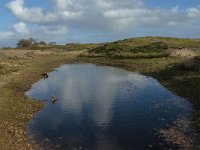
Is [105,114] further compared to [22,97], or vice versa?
[22,97]

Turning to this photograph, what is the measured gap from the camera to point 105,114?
33.6 meters

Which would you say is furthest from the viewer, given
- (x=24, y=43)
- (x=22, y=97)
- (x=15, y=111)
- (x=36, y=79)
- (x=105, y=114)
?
(x=24, y=43)

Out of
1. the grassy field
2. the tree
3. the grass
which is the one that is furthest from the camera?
the tree

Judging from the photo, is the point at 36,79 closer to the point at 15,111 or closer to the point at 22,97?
the point at 22,97

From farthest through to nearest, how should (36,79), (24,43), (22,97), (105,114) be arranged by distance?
(24,43), (36,79), (22,97), (105,114)

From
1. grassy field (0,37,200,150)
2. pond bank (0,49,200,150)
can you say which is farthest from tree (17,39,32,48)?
pond bank (0,49,200,150)

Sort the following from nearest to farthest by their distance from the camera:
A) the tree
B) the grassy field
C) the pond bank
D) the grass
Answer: the grass
the pond bank
the grassy field
the tree

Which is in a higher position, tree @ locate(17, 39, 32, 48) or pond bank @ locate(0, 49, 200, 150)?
tree @ locate(17, 39, 32, 48)

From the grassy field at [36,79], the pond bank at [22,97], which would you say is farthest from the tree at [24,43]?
the pond bank at [22,97]

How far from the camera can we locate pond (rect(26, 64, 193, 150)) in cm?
2588

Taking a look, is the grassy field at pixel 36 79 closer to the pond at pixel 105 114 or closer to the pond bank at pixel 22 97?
the pond bank at pixel 22 97

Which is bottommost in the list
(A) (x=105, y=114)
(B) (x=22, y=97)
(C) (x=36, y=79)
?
(A) (x=105, y=114)

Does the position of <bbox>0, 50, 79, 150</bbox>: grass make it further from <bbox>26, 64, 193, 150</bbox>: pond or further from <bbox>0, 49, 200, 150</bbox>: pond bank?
<bbox>26, 64, 193, 150</bbox>: pond

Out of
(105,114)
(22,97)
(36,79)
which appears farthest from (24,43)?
(105,114)
